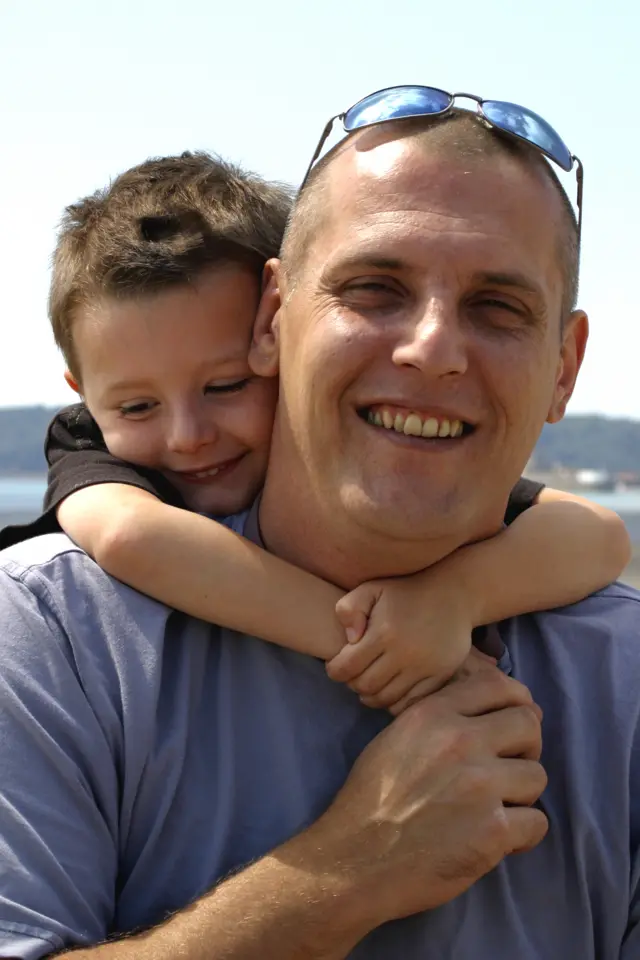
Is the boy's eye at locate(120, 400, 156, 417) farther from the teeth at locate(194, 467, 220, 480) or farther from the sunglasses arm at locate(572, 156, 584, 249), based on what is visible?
the sunglasses arm at locate(572, 156, 584, 249)

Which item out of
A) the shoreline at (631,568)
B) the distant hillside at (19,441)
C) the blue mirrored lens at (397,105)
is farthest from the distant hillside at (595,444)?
the blue mirrored lens at (397,105)

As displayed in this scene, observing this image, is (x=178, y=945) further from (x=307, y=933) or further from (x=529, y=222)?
(x=529, y=222)

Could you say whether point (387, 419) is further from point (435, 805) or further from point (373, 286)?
point (435, 805)

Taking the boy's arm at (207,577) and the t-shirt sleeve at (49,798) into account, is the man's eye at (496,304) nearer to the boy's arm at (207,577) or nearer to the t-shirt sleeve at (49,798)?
the boy's arm at (207,577)

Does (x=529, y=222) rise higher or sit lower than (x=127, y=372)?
higher

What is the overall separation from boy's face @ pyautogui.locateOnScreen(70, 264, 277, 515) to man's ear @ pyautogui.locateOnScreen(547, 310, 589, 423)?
84cm

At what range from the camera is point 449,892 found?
8.81 ft

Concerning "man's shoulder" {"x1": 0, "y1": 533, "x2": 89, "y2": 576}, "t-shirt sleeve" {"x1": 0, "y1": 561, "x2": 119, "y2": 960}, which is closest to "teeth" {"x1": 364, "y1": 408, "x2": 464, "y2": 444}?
"man's shoulder" {"x1": 0, "y1": 533, "x2": 89, "y2": 576}

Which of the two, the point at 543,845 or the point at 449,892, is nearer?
the point at 449,892

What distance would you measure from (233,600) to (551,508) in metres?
1.06

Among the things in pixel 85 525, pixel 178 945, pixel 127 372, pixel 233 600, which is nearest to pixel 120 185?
pixel 127 372

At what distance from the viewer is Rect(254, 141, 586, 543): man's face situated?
2938 mm

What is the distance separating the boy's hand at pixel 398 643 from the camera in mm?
2904

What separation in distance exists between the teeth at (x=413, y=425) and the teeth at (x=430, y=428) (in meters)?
0.01
